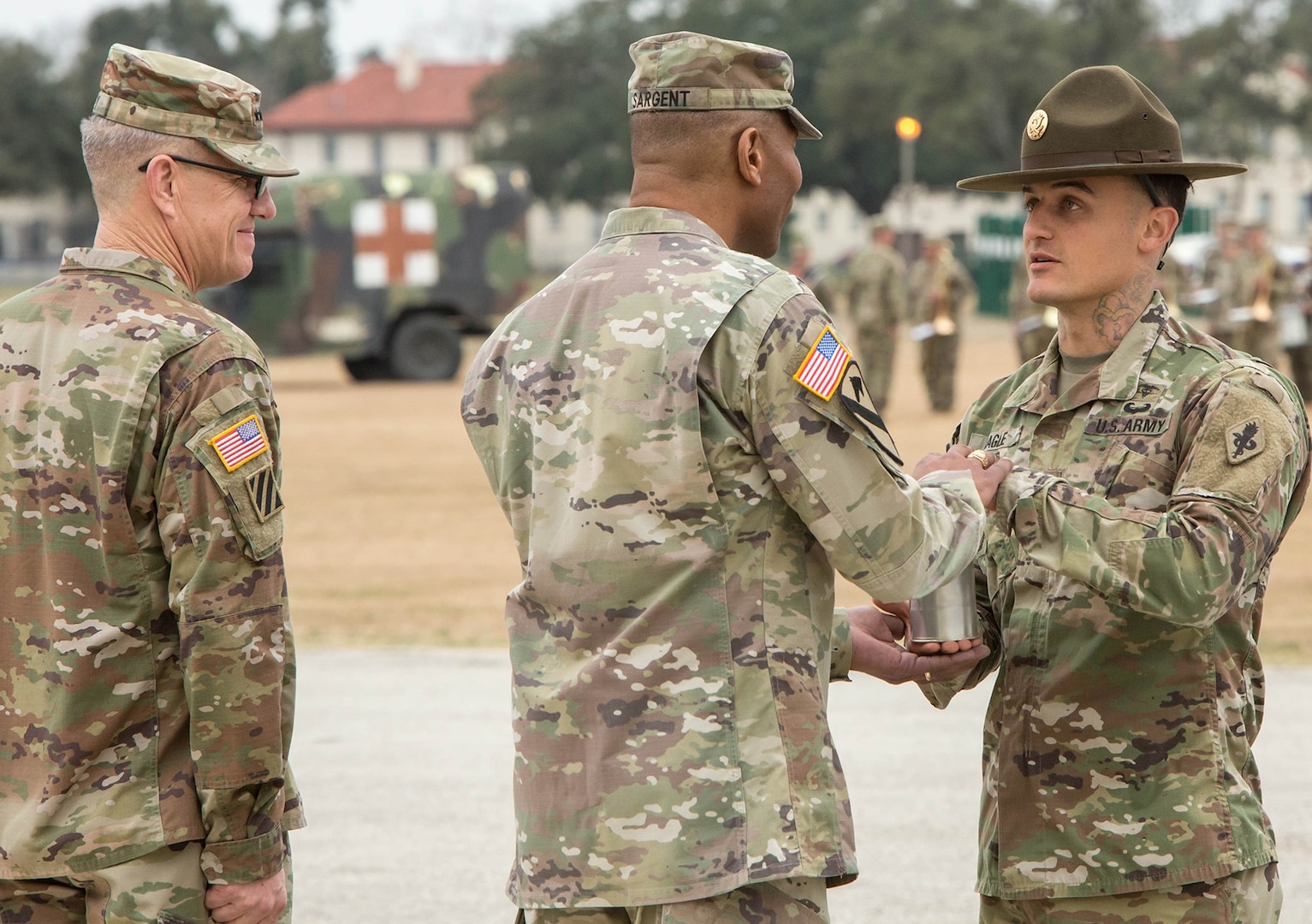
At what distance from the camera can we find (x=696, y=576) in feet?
8.23

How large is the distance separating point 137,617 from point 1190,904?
1.84 m

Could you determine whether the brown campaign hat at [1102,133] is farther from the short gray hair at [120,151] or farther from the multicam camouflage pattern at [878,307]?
the multicam camouflage pattern at [878,307]

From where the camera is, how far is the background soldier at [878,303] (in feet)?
60.0

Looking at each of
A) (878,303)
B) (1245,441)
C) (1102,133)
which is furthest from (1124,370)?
(878,303)

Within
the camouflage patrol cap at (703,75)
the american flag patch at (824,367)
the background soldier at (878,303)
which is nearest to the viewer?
the american flag patch at (824,367)

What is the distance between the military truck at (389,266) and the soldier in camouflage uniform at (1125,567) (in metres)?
22.1

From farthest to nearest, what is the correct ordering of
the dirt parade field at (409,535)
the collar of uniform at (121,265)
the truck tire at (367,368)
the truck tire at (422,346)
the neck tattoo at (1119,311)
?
the truck tire at (367,368) < the truck tire at (422,346) < the dirt parade field at (409,535) < the neck tattoo at (1119,311) < the collar of uniform at (121,265)

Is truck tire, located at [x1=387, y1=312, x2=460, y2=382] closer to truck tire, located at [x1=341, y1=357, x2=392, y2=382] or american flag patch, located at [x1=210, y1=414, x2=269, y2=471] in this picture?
truck tire, located at [x1=341, y1=357, x2=392, y2=382]

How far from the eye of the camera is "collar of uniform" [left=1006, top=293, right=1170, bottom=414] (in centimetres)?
294

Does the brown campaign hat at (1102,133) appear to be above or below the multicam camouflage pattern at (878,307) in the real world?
above

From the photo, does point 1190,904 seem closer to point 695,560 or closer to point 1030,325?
point 695,560

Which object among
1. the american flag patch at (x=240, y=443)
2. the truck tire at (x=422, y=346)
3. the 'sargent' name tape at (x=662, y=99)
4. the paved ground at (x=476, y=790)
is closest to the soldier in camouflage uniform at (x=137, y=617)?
the american flag patch at (x=240, y=443)

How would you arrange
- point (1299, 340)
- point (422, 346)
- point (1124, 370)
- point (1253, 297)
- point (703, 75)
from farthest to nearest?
point (422, 346) < point (1253, 297) < point (1299, 340) < point (1124, 370) < point (703, 75)

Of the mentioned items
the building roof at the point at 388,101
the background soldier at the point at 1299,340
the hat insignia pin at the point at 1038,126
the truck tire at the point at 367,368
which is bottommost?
the truck tire at the point at 367,368
